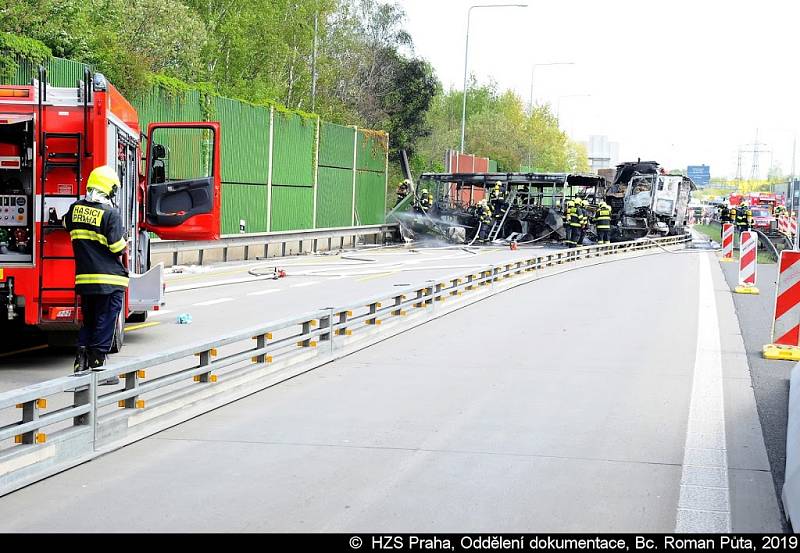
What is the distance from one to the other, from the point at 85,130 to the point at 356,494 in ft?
18.8

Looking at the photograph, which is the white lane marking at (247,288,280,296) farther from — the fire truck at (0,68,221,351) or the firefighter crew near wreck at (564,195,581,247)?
the firefighter crew near wreck at (564,195,581,247)

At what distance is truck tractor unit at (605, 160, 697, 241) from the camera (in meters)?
45.4

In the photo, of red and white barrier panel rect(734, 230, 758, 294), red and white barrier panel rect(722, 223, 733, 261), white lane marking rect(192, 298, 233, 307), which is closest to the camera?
white lane marking rect(192, 298, 233, 307)

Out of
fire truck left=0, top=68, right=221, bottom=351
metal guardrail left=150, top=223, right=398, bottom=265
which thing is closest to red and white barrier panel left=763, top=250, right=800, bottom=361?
fire truck left=0, top=68, right=221, bottom=351

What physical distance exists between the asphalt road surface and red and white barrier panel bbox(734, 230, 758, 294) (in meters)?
8.84

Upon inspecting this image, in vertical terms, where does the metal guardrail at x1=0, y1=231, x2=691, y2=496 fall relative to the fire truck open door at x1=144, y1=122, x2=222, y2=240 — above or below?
below

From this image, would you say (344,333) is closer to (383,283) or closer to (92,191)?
(92,191)

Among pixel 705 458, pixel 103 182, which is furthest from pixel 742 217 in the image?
pixel 103 182

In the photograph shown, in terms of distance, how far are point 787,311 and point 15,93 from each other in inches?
364

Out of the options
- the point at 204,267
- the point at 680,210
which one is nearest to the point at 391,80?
the point at 680,210

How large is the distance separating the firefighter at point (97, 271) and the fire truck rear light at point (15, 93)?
7.06 feet

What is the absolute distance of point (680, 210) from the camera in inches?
1847

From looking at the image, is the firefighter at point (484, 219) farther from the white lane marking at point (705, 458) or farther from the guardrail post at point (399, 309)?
the white lane marking at point (705, 458)

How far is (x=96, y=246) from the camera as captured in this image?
9.57 metres
